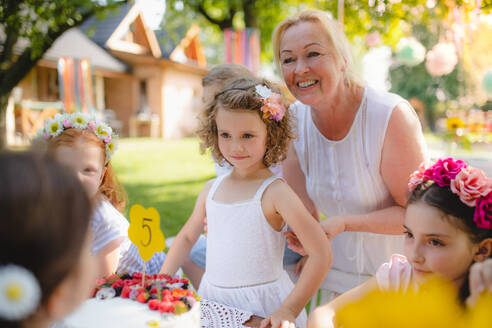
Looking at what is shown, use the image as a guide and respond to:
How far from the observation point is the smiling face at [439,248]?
1.30 metres

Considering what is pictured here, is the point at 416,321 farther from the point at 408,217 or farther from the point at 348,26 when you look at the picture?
the point at 348,26

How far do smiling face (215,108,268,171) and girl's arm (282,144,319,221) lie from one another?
0.64 m

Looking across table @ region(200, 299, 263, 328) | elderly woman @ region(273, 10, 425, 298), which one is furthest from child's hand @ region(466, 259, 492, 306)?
elderly woman @ region(273, 10, 425, 298)

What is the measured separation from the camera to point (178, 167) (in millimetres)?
9727

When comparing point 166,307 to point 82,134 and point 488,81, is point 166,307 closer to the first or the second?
point 82,134

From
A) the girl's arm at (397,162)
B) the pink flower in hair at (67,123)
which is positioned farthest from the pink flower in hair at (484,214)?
the pink flower in hair at (67,123)

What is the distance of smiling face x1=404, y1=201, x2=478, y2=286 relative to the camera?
1.30 m

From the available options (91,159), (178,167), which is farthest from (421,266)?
(178,167)

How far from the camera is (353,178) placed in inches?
91.7

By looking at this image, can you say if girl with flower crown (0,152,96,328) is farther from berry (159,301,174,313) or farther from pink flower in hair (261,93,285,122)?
pink flower in hair (261,93,285,122)

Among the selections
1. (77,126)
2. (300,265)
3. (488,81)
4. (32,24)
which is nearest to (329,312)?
(300,265)

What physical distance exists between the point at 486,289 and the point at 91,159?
1641 mm

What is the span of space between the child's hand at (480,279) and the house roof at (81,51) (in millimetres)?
15757

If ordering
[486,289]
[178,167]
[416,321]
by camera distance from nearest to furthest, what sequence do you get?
[416,321] < [486,289] < [178,167]
